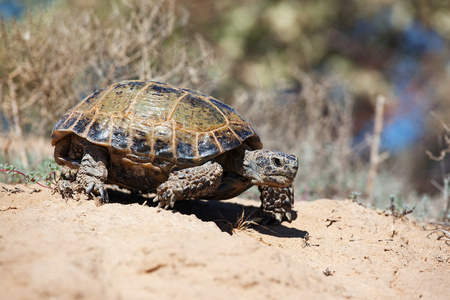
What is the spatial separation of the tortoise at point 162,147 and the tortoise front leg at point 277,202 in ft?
1.12

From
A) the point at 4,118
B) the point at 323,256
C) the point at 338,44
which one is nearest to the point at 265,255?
the point at 323,256

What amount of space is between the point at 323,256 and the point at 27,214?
2.56m

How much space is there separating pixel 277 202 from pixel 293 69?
9342 mm

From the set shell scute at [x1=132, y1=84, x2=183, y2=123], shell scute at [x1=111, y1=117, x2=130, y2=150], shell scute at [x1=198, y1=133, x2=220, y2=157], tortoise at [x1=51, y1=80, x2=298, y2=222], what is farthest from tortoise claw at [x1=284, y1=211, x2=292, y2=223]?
shell scute at [x1=111, y1=117, x2=130, y2=150]

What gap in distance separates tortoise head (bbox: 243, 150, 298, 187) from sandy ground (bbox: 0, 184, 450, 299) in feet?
1.85

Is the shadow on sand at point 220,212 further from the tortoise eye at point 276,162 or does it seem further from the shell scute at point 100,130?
the shell scute at point 100,130

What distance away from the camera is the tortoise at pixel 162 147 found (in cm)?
368

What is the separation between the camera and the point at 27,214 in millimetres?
3326

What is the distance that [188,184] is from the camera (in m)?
3.60

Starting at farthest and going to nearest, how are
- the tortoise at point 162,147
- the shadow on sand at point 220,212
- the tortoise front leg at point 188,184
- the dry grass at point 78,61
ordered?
the dry grass at point 78,61, the shadow on sand at point 220,212, the tortoise at point 162,147, the tortoise front leg at point 188,184

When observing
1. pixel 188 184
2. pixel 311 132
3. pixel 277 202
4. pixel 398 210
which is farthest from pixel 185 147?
pixel 311 132

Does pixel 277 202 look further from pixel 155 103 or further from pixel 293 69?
pixel 293 69

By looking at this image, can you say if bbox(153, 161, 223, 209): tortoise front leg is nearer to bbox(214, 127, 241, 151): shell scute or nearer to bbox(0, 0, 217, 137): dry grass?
bbox(214, 127, 241, 151): shell scute

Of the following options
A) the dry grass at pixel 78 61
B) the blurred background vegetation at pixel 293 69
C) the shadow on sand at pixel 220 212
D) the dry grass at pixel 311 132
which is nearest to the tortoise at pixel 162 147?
the shadow on sand at pixel 220 212
